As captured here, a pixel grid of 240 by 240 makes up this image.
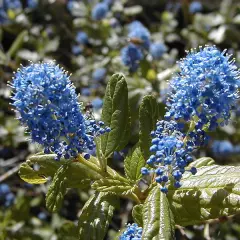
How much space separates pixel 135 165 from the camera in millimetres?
2020

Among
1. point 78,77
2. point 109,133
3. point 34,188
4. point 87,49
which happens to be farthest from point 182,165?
point 87,49

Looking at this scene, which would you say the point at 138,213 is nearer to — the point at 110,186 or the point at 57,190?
the point at 110,186

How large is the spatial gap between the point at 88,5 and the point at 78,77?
80 centimetres

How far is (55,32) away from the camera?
5.21m

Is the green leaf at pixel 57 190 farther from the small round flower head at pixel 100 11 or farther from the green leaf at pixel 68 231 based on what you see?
the small round flower head at pixel 100 11

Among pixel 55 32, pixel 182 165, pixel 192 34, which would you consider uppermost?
pixel 55 32

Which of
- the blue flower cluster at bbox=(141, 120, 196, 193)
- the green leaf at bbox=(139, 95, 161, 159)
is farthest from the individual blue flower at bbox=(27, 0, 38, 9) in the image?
the blue flower cluster at bbox=(141, 120, 196, 193)

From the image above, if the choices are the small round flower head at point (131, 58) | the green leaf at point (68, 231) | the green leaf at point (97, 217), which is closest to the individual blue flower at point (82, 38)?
the small round flower head at point (131, 58)

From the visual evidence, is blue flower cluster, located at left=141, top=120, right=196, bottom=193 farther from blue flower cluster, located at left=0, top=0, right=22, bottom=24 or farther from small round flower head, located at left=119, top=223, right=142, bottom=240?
blue flower cluster, located at left=0, top=0, right=22, bottom=24

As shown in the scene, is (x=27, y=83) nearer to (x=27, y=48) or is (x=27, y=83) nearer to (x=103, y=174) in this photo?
(x=103, y=174)

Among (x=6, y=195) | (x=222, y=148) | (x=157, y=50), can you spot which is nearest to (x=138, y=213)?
(x=222, y=148)

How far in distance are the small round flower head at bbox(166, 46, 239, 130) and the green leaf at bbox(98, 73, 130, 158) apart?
1.09ft

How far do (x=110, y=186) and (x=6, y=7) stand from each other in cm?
383

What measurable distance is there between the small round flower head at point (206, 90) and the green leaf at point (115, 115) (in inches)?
13.0
